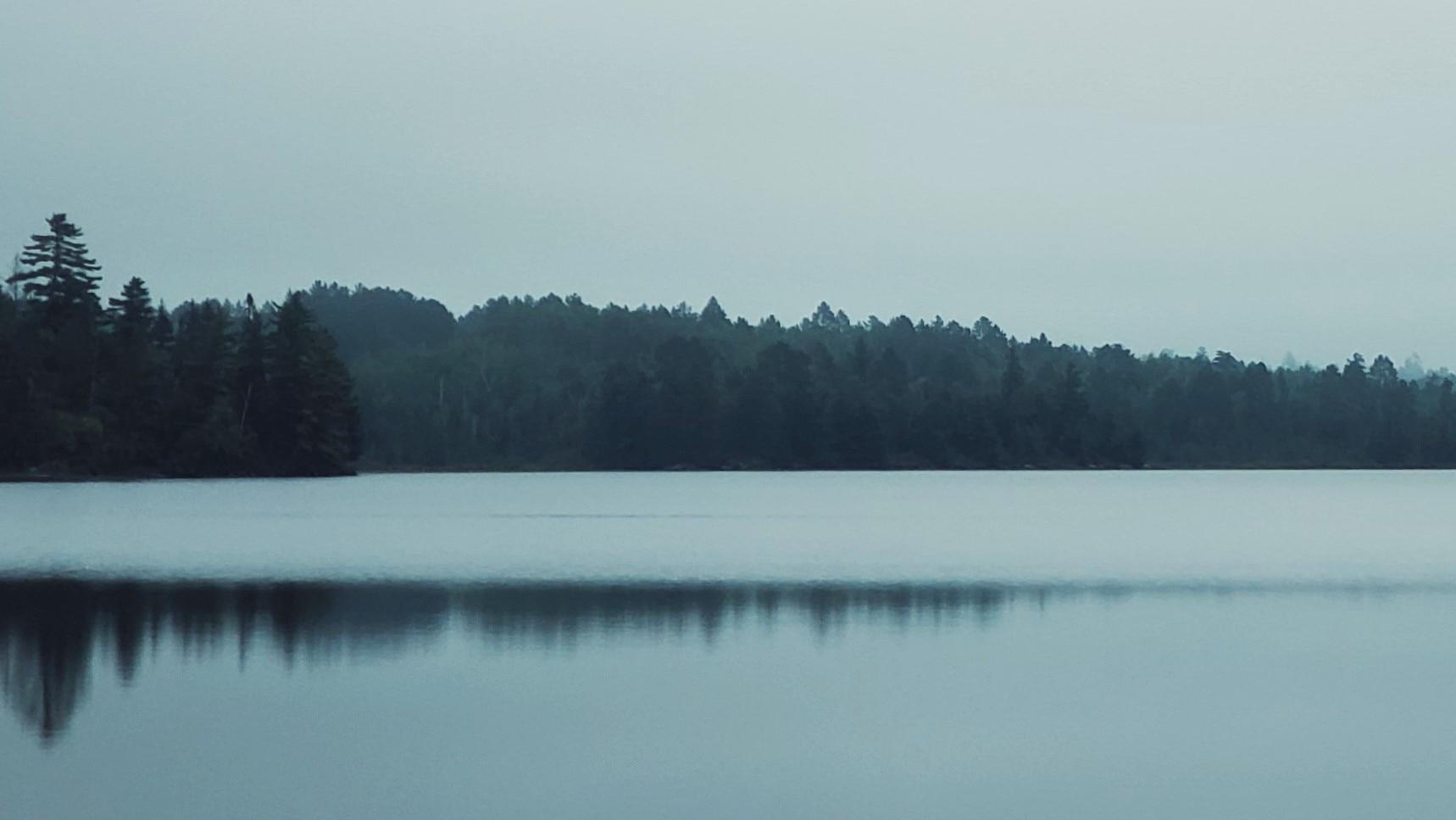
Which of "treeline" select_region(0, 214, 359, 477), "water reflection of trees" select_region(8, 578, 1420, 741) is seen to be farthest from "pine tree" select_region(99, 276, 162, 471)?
"water reflection of trees" select_region(8, 578, 1420, 741)

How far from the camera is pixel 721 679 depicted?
62.3 feet

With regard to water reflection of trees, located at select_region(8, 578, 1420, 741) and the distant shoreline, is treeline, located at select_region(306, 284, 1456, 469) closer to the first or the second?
the distant shoreline

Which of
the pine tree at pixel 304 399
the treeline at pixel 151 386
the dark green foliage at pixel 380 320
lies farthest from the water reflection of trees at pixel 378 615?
the dark green foliage at pixel 380 320

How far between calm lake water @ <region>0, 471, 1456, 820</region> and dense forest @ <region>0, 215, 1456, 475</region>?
155 feet

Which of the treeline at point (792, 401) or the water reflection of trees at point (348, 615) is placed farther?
the treeline at point (792, 401)

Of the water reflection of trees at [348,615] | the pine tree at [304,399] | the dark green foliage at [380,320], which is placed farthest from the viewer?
the dark green foliage at [380,320]

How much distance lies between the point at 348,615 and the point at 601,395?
347 ft

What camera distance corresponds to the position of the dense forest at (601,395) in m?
88.6

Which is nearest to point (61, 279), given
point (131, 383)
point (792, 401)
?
point (131, 383)

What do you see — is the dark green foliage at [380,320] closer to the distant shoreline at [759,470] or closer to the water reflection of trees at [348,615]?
the distant shoreline at [759,470]

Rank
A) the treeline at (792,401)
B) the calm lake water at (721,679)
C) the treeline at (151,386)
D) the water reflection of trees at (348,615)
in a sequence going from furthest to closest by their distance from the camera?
1. the treeline at (792,401)
2. the treeline at (151,386)
3. the water reflection of trees at (348,615)
4. the calm lake water at (721,679)

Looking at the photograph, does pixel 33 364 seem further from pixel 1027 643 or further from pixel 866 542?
pixel 1027 643

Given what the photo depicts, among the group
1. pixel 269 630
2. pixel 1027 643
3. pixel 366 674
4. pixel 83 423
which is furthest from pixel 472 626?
pixel 83 423

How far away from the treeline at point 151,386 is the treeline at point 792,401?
29456 mm
